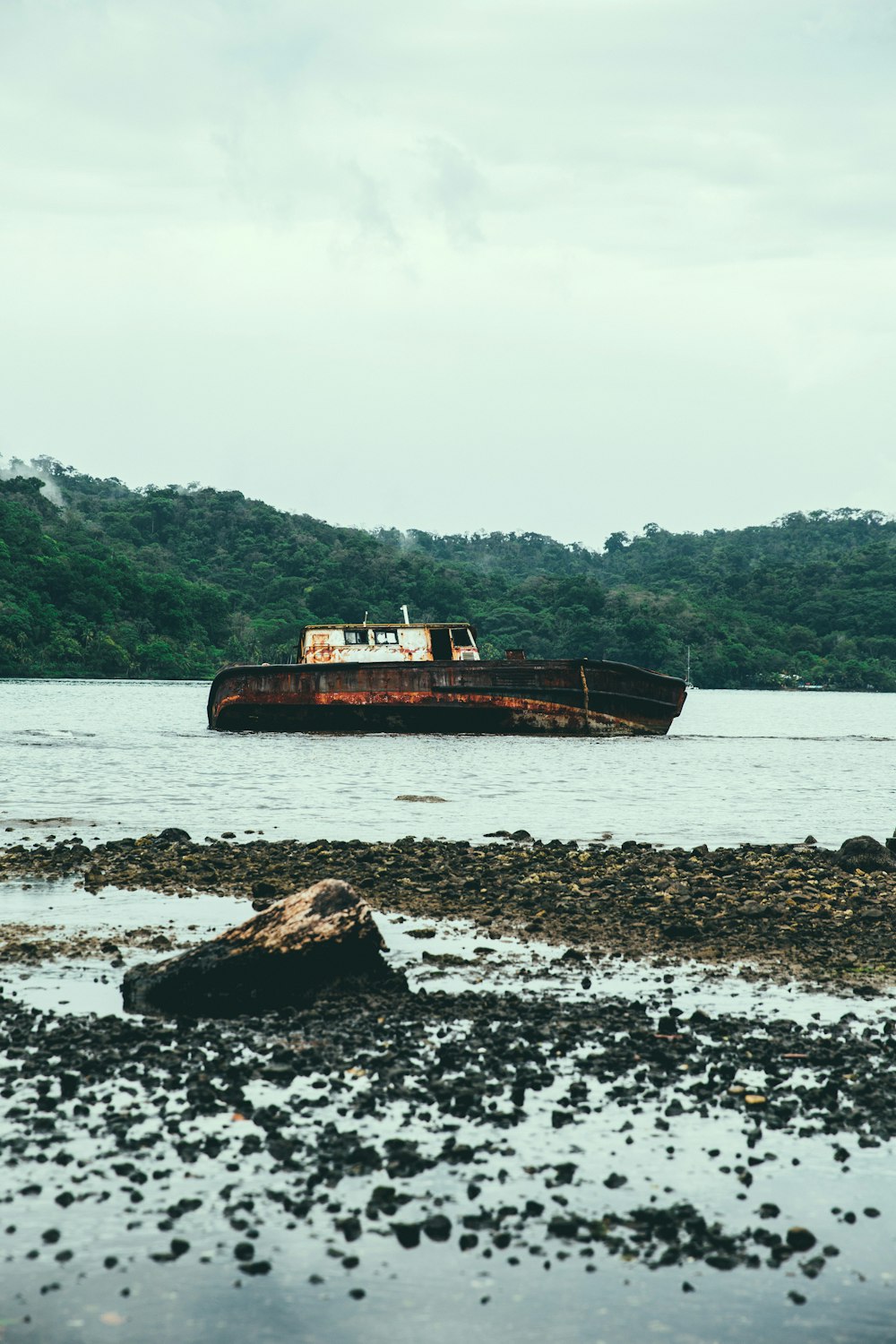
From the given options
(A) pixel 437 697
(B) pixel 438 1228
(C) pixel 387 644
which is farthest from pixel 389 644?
(B) pixel 438 1228

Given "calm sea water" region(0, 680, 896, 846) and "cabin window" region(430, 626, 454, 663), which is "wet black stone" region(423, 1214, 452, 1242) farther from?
"cabin window" region(430, 626, 454, 663)

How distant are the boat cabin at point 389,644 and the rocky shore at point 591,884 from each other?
25.9 metres

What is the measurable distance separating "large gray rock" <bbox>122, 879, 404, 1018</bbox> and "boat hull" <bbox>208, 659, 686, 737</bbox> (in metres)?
33.5

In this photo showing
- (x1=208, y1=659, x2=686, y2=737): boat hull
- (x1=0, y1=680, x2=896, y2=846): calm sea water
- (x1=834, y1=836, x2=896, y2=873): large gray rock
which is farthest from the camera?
(x1=208, y1=659, x2=686, y2=737): boat hull

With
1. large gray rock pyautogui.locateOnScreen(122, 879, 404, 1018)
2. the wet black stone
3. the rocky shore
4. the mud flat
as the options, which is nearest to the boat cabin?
the rocky shore

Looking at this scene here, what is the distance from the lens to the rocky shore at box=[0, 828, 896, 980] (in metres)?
12.0

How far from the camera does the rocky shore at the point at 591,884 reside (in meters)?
12.0

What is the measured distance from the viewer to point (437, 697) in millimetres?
43719

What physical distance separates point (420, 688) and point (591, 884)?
29136 mm

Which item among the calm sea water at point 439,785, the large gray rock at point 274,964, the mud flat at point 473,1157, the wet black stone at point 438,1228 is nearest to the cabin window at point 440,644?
the calm sea water at point 439,785

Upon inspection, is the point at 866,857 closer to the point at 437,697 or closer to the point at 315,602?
the point at 437,697

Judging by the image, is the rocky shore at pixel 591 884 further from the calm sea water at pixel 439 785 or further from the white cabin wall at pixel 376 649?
the white cabin wall at pixel 376 649

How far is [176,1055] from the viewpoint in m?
8.17

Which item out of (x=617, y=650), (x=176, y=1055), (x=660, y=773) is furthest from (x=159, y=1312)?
(x=617, y=650)
